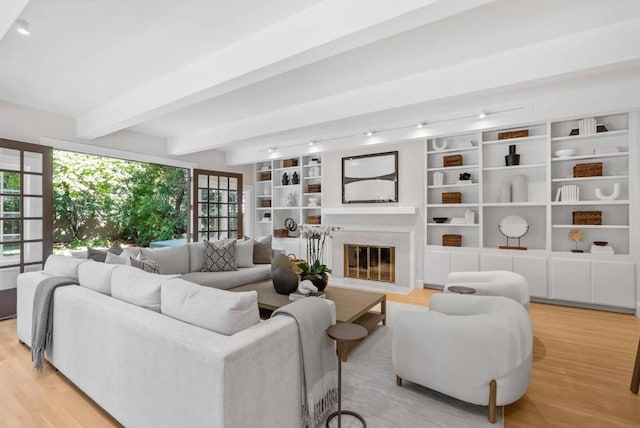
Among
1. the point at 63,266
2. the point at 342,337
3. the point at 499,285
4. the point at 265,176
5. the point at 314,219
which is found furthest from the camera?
the point at 265,176

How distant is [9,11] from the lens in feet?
6.61

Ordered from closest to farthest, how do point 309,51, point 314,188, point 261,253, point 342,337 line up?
point 342,337 < point 309,51 < point 261,253 < point 314,188

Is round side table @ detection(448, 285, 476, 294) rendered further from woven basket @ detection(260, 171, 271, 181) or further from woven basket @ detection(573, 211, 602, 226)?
woven basket @ detection(260, 171, 271, 181)

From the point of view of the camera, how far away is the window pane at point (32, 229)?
3.95 meters

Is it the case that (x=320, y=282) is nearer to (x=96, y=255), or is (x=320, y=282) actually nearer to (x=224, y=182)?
(x=96, y=255)

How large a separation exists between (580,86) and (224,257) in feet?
16.2

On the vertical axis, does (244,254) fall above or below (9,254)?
below

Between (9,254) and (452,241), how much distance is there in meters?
6.06

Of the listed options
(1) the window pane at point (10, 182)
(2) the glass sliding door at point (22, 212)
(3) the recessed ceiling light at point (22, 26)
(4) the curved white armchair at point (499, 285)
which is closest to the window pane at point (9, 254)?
(2) the glass sliding door at point (22, 212)

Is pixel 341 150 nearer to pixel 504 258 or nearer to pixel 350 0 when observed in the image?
pixel 504 258

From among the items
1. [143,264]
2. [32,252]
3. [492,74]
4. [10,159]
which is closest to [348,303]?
[143,264]

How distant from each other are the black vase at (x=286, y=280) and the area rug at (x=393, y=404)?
1029mm

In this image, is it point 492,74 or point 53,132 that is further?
point 53,132

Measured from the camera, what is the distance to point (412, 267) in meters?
5.11
